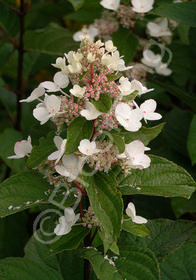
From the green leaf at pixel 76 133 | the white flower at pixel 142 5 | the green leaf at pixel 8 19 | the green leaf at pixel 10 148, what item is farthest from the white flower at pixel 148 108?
the green leaf at pixel 8 19

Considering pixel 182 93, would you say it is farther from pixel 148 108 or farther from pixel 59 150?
pixel 59 150

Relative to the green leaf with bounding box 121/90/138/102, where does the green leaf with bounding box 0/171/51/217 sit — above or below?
below

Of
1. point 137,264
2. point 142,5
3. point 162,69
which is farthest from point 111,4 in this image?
point 137,264

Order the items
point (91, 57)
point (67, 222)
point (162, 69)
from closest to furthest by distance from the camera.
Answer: point (91, 57)
point (67, 222)
point (162, 69)

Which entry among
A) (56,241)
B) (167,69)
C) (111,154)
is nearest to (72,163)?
(111,154)

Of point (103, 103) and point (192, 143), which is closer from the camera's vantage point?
point (103, 103)

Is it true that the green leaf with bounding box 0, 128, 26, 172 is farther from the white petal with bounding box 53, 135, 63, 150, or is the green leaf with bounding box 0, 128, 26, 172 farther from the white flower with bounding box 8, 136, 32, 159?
the white petal with bounding box 53, 135, 63, 150

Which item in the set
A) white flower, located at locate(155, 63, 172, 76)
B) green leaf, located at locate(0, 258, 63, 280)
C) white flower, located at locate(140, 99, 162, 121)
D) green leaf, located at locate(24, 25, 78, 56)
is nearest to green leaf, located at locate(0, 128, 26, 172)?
green leaf, located at locate(24, 25, 78, 56)
